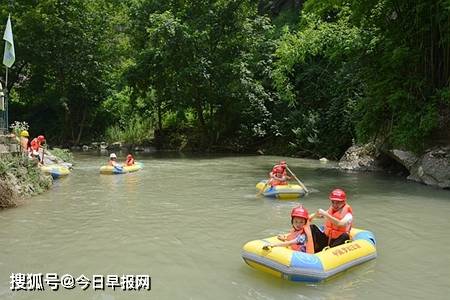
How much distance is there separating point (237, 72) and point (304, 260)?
1891 cm

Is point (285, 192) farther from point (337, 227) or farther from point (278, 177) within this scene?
point (337, 227)

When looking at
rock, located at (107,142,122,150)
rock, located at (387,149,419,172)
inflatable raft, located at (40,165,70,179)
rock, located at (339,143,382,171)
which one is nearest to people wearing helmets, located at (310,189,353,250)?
rock, located at (387,149,419,172)

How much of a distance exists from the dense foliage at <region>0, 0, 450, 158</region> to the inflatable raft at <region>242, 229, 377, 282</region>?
27.1ft

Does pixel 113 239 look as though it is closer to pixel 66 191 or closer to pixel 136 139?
pixel 66 191

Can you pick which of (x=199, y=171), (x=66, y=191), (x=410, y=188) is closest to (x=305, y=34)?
(x=199, y=171)

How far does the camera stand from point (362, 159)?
18.0 m

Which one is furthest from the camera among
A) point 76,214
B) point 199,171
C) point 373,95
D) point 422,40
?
point 199,171

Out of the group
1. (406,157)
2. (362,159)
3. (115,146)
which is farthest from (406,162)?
(115,146)

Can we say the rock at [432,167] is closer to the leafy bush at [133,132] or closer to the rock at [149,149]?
the rock at [149,149]

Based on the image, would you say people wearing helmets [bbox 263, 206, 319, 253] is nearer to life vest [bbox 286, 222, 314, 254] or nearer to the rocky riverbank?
life vest [bbox 286, 222, 314, 254]

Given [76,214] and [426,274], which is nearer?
[426,274]

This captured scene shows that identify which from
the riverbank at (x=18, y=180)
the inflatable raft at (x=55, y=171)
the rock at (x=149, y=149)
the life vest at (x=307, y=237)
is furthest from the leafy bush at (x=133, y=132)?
the life vest at (x=307, y=237)

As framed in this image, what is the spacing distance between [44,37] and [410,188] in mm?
22103

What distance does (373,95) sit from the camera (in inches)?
625
